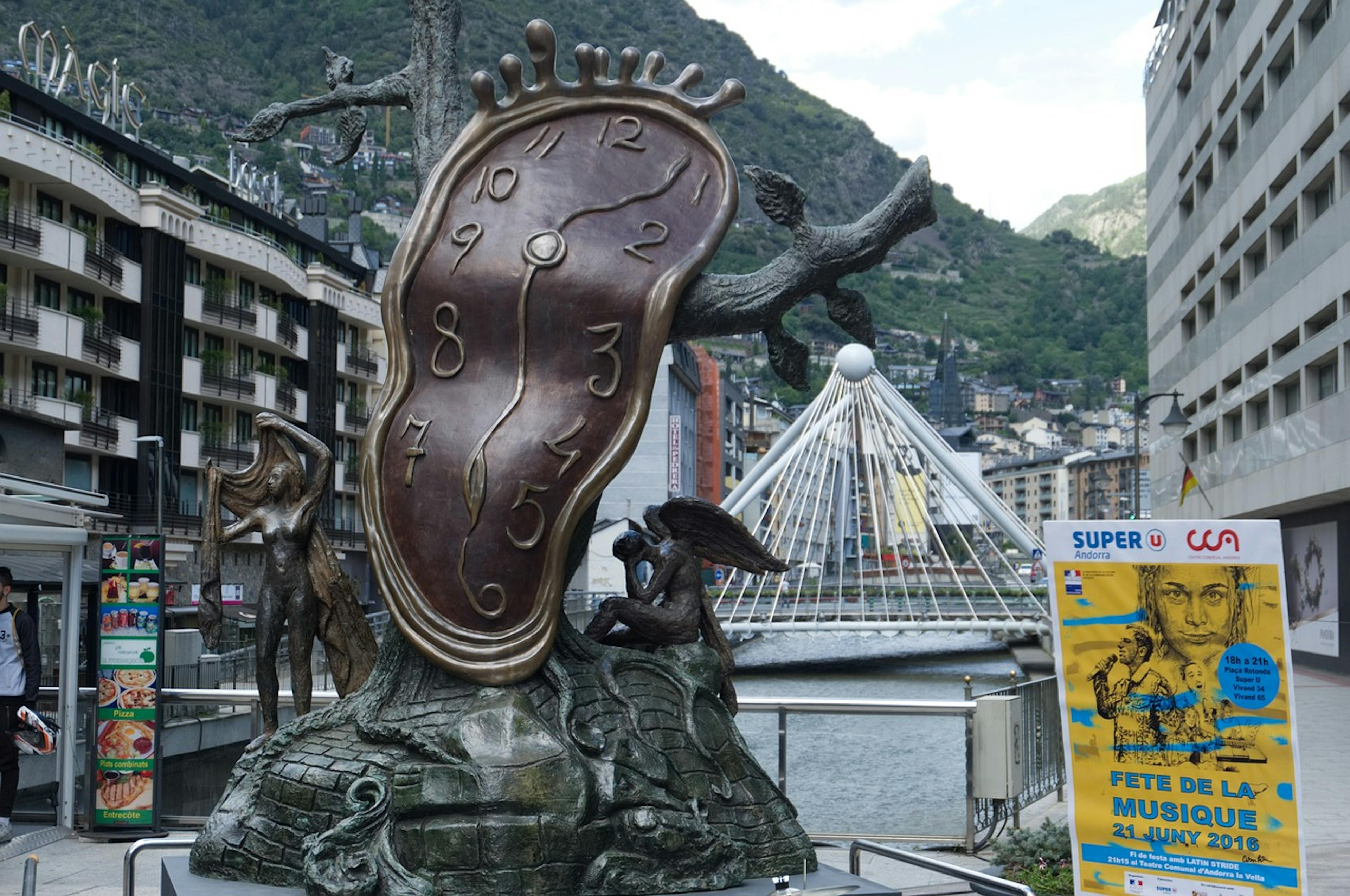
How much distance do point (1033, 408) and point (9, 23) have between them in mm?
143875

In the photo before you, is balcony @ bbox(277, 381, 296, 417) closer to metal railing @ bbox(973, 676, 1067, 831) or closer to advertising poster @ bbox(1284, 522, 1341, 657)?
advertising poster @ bbox(1284, 522, 1341, 657)

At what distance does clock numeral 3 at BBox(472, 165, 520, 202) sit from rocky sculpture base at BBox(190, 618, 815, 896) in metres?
2.20

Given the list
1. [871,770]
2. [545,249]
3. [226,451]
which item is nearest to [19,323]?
[226,451]

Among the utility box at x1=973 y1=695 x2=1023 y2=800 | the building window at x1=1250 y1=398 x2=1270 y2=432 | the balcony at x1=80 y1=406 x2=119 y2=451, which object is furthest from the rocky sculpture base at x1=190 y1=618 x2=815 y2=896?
the building window at x1=1250 y1=398 x2=1270 y2=432

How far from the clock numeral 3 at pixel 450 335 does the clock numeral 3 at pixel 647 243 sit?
0.92m

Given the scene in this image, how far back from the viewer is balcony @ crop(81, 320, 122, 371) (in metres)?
32.5

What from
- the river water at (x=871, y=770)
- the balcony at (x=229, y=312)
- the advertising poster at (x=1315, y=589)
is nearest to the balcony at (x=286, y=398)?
the balcony at (x=229, y=312)

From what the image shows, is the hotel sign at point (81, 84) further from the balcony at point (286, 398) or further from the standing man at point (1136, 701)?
the standing man at point (1136, 701)

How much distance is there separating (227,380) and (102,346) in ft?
17.6

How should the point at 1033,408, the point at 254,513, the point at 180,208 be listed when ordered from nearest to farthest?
the point at 254,513, the point at 180,208, the point at 1033,408

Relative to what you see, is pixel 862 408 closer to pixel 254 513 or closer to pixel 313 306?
pixel 313 306

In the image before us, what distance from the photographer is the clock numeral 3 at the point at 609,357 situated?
7.29m

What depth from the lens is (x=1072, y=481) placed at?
143m

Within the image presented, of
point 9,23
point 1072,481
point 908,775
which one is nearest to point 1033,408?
point 1072,481
